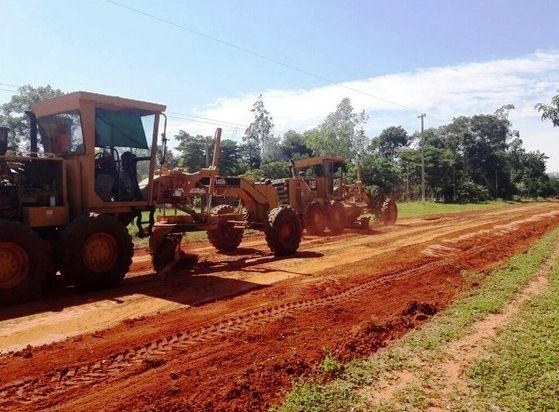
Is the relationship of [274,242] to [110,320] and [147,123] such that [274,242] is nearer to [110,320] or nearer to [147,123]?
[147,123]

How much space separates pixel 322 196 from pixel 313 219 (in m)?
1.33

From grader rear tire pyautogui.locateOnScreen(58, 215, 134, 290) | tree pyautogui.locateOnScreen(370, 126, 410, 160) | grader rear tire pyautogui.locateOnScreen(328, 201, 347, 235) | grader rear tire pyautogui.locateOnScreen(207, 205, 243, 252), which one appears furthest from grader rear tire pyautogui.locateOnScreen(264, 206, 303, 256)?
tree pyautogui.locateOnScreen(370, 126, 410, 160)

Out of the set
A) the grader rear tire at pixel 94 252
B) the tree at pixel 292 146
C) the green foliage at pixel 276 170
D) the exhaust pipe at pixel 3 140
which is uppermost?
the tree at pixel 292 146

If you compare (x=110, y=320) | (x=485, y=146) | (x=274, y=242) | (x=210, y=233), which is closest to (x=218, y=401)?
(x=110, y=320)

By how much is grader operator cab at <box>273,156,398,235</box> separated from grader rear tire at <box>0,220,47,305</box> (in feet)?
36.7

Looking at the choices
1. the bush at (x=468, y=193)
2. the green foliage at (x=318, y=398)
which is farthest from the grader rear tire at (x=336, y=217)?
the bush at (x=468, y=193)

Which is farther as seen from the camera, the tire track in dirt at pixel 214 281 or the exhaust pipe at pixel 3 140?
the exhaust pipe at pixel 3 140

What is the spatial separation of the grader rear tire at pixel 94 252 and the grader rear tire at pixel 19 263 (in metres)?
0.47

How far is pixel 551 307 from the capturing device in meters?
6.87

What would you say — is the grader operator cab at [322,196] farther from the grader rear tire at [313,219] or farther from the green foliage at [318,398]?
the green foliage at [318,398]

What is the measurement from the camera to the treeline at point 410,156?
144 ft

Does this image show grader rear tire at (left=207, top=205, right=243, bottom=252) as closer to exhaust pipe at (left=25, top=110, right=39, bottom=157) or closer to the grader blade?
the grader blade

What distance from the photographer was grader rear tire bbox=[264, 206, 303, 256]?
12148 millimetres

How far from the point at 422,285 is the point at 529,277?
6.82 feet
